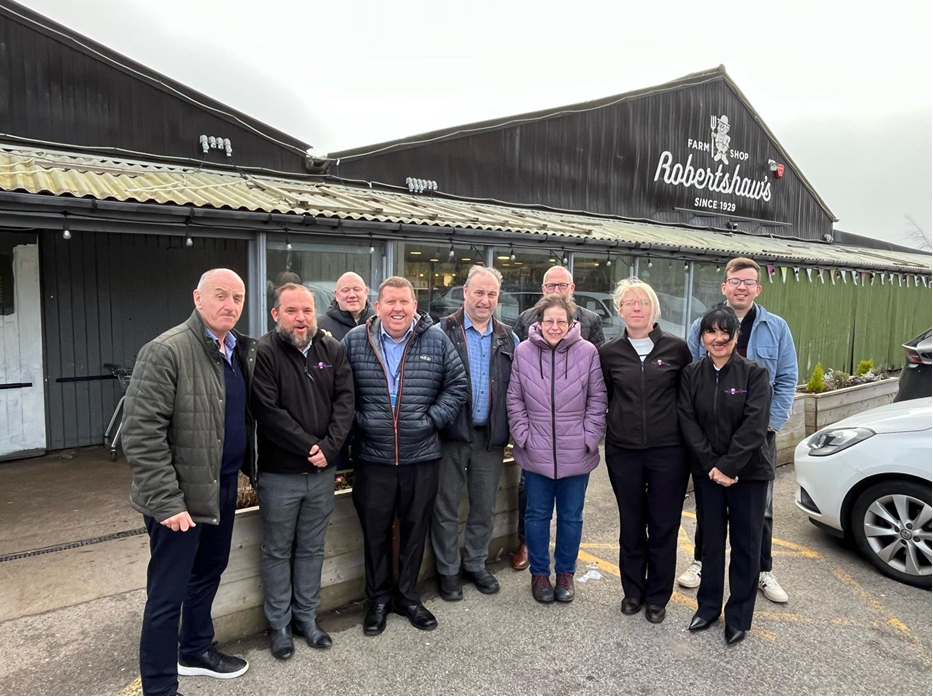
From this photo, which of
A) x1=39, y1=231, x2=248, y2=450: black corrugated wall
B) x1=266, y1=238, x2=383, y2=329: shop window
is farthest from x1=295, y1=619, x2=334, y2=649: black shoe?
x1=39, y1=231, x2=248, y2=450: black corrugated wall

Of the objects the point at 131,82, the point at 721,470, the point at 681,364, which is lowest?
the point at 721,470

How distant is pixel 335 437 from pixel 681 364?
6.22 ft

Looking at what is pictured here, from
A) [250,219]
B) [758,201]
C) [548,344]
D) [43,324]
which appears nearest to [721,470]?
[548,344]

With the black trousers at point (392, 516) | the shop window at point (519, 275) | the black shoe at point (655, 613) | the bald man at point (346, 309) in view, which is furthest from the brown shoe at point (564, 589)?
the shop window at point (519, 275)

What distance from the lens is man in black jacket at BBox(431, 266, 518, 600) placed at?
342 cm

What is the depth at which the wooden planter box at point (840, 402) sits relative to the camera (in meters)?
6.66

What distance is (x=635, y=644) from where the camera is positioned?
3.05m

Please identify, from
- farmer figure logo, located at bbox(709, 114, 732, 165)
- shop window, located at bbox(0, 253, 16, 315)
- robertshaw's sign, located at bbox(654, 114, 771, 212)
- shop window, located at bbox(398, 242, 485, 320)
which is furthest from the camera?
farmer figure logo, located at bbox(709, 114, 732, 165)

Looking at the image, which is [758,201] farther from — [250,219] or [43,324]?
[43,324]

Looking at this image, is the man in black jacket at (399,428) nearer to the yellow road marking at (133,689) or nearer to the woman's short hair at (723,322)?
the yellow road marking at (133,689)

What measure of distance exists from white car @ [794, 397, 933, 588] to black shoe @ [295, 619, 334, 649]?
3.37 m

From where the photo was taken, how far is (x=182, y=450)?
7.96 ft

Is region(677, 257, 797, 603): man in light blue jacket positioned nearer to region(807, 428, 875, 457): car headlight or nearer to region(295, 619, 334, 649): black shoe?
region(807, 428, 875, 457): car headlight

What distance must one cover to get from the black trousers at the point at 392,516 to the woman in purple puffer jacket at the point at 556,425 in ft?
2.01
